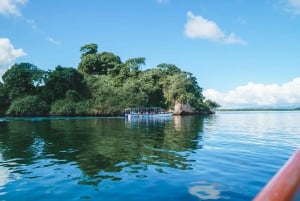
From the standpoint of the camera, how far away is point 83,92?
4599 inches

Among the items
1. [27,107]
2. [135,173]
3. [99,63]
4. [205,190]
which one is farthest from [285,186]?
[99,63]

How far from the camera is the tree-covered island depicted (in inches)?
4109

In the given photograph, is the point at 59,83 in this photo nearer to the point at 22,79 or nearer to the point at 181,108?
the point at 22,79

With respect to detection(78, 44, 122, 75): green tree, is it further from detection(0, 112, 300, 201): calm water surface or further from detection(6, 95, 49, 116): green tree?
detection(0, 112, 300, 201): calm water surface

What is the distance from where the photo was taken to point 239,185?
13.3m

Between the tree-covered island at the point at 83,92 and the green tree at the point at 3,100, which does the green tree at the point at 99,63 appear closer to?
the tree-covered island at the point at 83,92

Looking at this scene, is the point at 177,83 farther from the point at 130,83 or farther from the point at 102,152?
the point at 102,152

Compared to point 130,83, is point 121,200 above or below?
below

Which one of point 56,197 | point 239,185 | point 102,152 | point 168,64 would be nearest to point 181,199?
point 239,185

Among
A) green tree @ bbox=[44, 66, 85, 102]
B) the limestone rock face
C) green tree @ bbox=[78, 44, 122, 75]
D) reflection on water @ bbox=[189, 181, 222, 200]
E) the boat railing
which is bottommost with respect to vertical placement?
reflection on water @ bbox=[189, 181, 222, 200]

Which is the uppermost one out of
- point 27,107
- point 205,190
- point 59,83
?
point 59,83

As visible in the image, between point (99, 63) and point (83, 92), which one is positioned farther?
point (99, 63)

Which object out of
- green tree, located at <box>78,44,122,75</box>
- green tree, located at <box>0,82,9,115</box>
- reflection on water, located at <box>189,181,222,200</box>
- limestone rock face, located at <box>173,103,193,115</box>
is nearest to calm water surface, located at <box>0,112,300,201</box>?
reflection on water, located at <box>189,181,222,200</box>

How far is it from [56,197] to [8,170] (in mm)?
→ 6039
